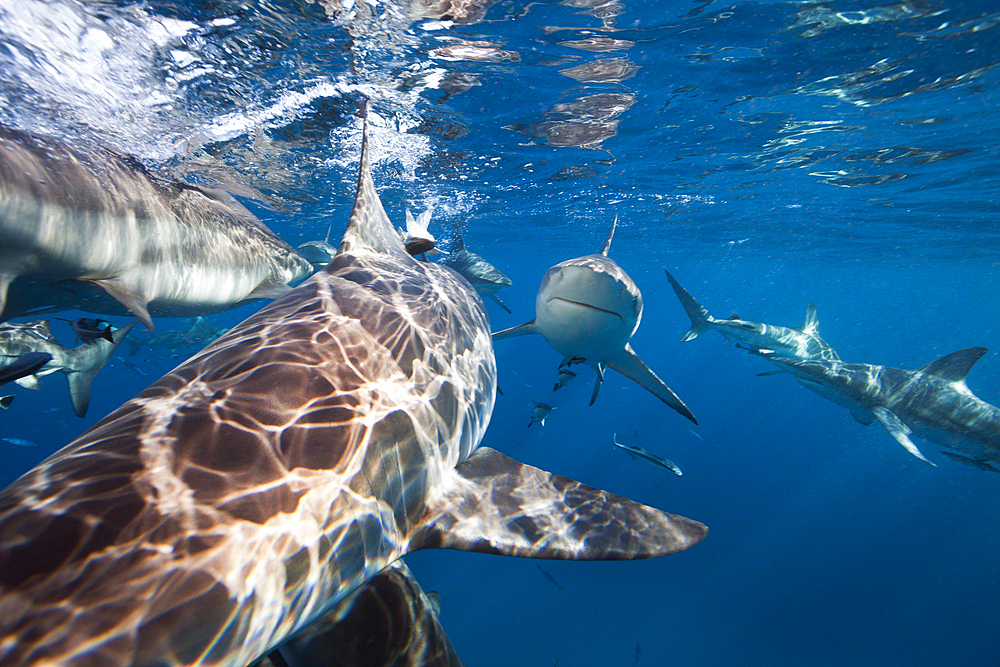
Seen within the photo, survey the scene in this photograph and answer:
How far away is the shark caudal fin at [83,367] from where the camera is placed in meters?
5.78

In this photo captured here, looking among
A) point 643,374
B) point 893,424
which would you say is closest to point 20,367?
point 643,374

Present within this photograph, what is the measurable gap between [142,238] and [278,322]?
2.92m

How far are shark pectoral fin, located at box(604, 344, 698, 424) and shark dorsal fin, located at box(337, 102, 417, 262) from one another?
3.49 metres

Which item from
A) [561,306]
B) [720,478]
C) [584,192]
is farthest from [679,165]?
[720,478]

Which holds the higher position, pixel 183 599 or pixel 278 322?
pixel 278 322

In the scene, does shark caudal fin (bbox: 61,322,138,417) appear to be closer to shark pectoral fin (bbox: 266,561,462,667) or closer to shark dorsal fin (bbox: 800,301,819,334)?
shark pectoral fin (bbox: 266,561,462,667)

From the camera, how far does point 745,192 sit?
17734mm

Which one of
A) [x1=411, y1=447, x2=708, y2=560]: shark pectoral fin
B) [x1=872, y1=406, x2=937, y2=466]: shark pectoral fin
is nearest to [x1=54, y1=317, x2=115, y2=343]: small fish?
[x1=411, y1=447, x2=708, y2=560]: shark pectoral fin

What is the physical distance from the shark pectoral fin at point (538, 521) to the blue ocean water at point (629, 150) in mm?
7406

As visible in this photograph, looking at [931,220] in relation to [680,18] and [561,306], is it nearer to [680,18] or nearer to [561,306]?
[680,18]

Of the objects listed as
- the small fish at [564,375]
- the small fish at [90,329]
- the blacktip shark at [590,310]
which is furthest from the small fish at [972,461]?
the small fish at [90,329]

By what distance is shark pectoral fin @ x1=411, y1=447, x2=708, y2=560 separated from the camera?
7.17 feet

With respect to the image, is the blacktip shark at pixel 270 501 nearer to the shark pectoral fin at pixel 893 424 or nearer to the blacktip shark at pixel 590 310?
the blacktip shark at pixel 590 310

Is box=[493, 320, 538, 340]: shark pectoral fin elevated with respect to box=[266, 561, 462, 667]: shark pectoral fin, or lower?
elevated
